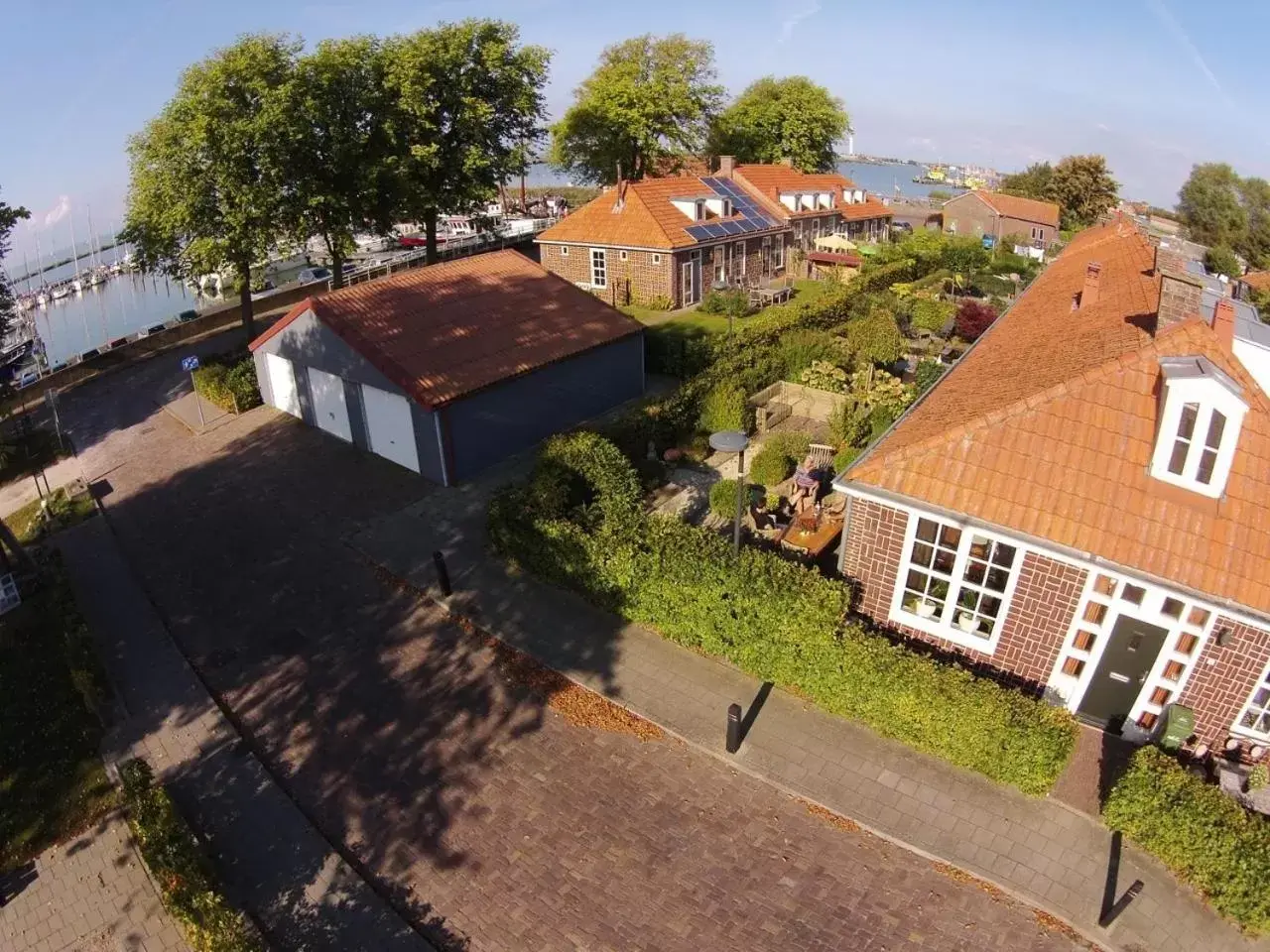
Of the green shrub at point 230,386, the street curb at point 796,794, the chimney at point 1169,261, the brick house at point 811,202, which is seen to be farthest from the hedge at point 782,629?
the brick house at point 811,202

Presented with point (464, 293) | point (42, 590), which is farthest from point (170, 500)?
point (464, 293)

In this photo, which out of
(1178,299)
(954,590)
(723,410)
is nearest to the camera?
(954,590)

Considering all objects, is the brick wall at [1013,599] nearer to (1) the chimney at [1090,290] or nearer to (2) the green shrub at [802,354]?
(1) the chimney at [1090,290]

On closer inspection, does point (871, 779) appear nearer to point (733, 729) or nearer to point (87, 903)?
point (733, 729)

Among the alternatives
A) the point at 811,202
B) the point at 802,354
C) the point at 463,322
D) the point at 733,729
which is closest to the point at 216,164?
the point at 463,322

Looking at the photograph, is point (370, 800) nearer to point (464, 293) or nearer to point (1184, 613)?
point (1184, 613)

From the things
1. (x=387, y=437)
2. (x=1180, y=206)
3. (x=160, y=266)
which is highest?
(x=160, y=266)
